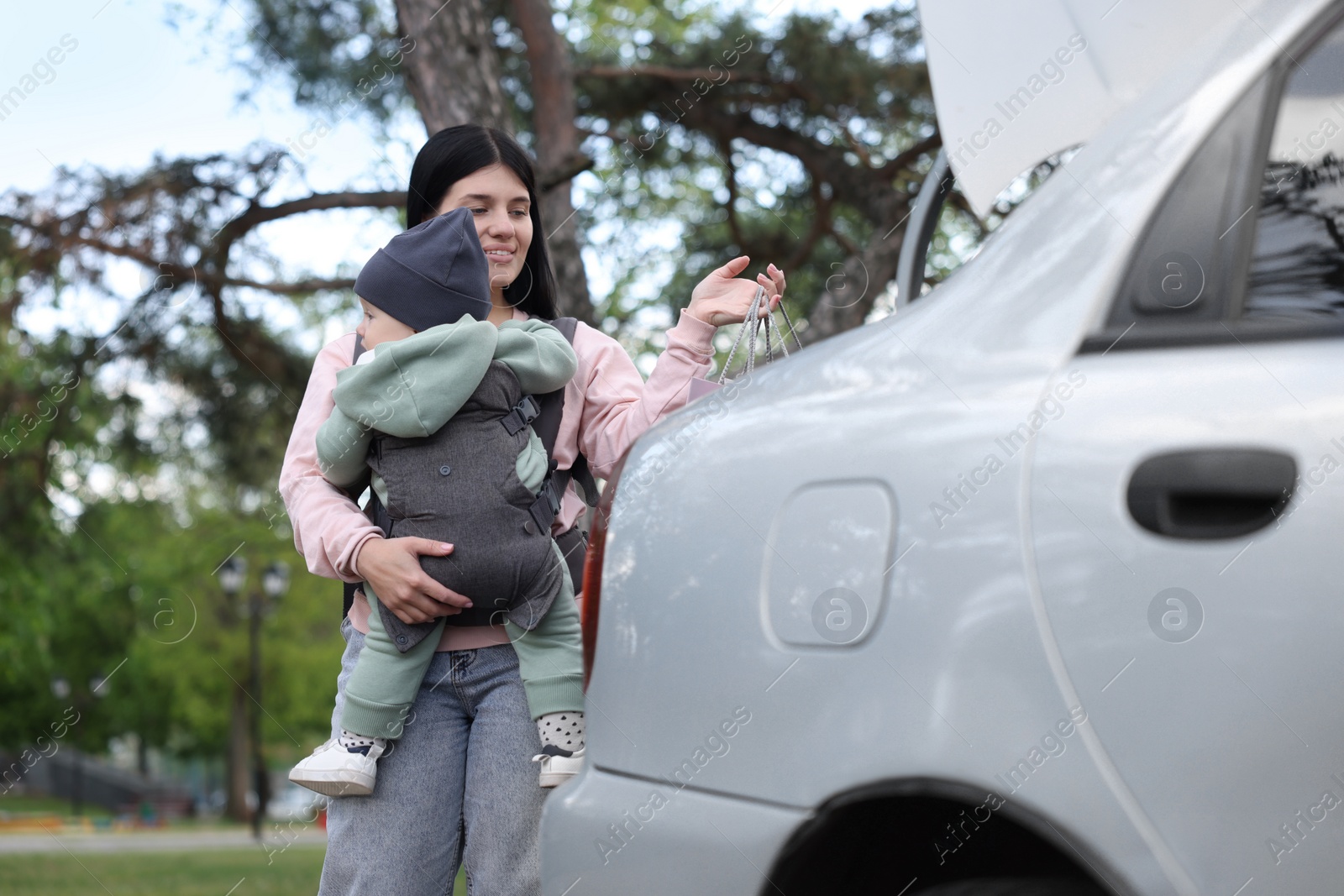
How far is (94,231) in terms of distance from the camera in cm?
677

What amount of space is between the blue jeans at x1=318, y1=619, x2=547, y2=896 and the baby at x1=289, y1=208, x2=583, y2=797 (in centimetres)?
5

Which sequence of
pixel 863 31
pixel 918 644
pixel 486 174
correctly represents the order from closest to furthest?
pixel 918 644 → pixel 486 174 → pixel 863 31

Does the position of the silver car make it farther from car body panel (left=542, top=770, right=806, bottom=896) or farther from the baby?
the baby

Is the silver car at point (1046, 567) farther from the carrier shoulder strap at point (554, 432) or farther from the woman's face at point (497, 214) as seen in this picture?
the woman's face at point (497, 214)

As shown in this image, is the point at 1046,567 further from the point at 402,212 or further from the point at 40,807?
the point at 40,807

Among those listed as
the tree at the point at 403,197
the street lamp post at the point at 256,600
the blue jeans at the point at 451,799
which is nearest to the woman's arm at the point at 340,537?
the blue jeans at the point at 451,799

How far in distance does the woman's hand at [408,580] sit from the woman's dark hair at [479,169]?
27.3 inches

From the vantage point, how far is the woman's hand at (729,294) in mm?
2254

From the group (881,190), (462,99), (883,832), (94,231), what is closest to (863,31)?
(881,190)

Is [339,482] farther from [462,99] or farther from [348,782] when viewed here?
[462,99]

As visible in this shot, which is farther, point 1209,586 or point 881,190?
point 881,190

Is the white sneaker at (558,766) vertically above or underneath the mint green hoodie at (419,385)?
underneath

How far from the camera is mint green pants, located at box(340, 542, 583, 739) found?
205 cm

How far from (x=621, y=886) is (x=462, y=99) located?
14.7 feet
